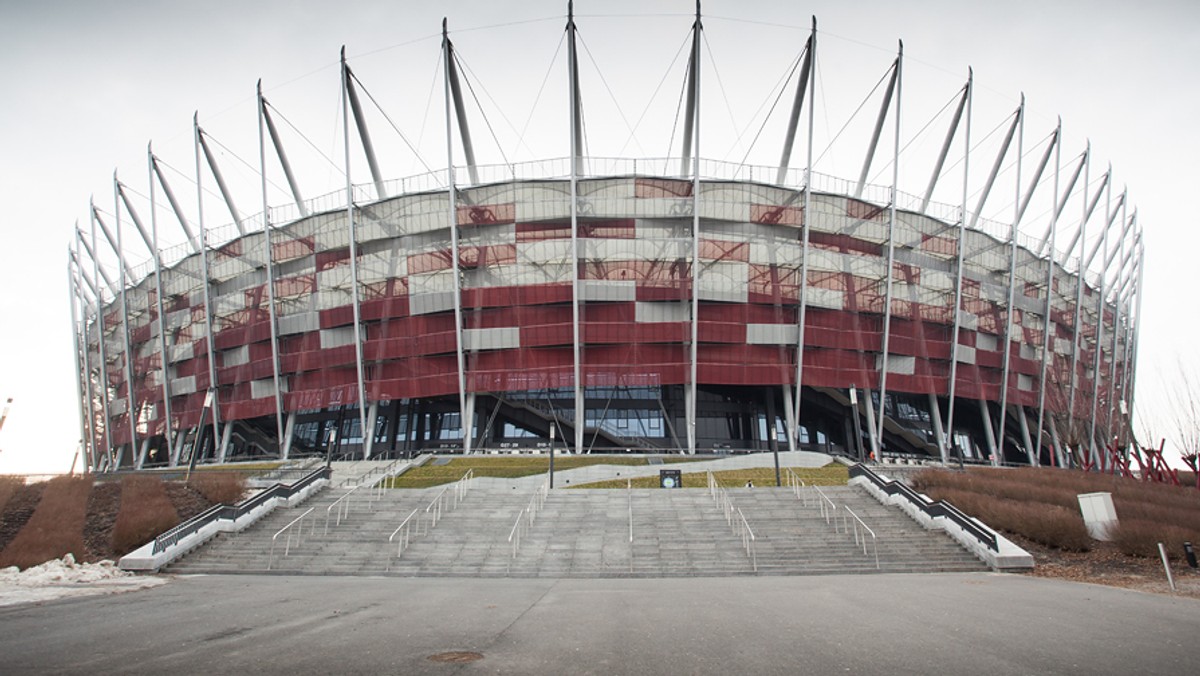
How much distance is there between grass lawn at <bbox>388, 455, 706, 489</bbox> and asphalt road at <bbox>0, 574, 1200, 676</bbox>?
75.2 ft

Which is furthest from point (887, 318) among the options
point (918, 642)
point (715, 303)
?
point (918, 642)

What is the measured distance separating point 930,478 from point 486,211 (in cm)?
3874

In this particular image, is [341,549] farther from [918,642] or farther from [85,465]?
[85,465]

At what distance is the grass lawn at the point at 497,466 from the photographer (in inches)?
1427

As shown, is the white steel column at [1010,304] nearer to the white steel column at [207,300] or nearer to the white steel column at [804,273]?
the white steel column at [804,273]

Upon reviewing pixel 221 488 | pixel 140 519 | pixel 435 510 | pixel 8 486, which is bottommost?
pixel 435 510

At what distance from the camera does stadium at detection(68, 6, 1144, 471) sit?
52.0 meters

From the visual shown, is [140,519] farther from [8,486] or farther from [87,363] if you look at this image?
[87,363]

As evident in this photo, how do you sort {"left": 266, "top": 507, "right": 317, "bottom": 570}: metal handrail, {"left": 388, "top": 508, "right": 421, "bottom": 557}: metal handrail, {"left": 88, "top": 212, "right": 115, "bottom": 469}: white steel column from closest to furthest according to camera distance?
{"left": 266, "top": 507, "right": 317, "bottom": 570}: metal handrail
{"left": 388, "top": 508, "right": 421, "bottom": 557}: metal handrail
{"left": 88, "top": 212, "right": 115, "bottom": 469}: white steel column

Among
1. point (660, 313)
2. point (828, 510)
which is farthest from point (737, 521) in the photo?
point (660, 313)

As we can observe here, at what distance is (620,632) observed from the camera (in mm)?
8195

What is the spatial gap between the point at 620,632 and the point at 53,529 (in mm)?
21506

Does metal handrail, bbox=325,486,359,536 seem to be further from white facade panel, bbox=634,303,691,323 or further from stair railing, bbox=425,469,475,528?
white facade panel, bbox=634,303,691,323

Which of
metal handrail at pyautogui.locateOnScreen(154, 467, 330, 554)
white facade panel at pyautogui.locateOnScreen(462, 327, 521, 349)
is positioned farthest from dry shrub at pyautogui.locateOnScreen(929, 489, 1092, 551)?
white facade panel at pyautogui.locateOnScreen(462, 327, 521, 349)
